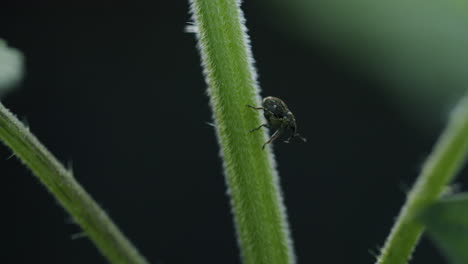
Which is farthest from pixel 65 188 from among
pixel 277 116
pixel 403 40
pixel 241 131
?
pixel 403 40

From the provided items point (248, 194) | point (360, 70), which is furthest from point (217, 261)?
point (248, 194)

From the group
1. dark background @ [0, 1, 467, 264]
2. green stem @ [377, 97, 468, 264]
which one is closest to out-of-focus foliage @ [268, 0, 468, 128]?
green stem @ [377, 97, 468, 264]

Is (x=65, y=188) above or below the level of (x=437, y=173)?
below

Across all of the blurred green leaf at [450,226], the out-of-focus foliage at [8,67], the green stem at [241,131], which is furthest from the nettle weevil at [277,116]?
the blurred green leaf at [450,226]

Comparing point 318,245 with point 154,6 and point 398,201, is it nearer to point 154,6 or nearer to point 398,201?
point 398,201

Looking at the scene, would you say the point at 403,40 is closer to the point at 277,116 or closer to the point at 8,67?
the point at 277,116
